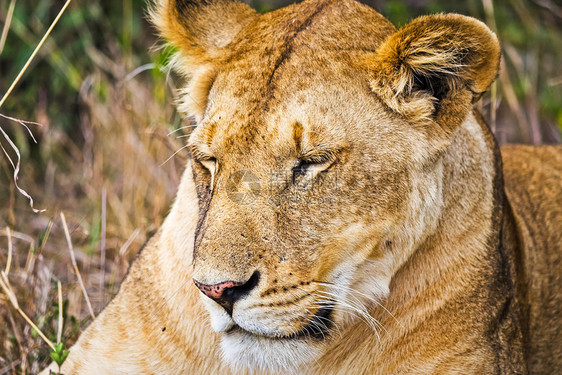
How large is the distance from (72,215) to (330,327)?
106 inches

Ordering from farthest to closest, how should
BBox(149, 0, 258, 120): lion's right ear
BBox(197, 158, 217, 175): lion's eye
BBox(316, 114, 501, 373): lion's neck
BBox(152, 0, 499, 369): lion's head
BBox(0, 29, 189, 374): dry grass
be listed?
BBox(0, 29, 189, 374): dry grass → BBox(149, 0, 258, 120): lion's right ear → BBox(316, 114, 501, 373): lion's neck → BBox(197, 158, 217, 175): lion's eye → BBox(152, 0, 499, 369): lion's head

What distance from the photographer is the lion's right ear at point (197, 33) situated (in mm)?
2521

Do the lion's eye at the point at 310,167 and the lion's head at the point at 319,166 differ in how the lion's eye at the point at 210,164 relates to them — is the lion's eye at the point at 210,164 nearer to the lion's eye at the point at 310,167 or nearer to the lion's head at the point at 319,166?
the lion's head at the point at 319,166

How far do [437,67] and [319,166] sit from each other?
453 mm

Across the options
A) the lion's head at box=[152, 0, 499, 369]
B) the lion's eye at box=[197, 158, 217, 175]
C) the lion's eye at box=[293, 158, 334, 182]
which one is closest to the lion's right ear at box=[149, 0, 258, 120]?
the lion's head at box=[152, 0, 499, 369]

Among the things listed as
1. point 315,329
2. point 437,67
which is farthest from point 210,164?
point 437,67

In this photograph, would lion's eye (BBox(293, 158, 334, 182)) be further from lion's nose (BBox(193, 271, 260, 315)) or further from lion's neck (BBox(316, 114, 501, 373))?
lion's neck (BBox(316, 114, 501, 373))

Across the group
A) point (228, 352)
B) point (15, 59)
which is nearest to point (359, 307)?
point (228, 352)

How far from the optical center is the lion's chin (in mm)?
2104

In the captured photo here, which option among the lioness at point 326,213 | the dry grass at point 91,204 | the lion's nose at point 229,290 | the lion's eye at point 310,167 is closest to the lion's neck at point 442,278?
the lioness at point 326,213

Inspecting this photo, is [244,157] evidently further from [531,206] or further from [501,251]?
[531,206]

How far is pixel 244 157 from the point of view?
2.13 meters

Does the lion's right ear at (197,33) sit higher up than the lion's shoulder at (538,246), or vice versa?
the lion's right ear at (197,33)

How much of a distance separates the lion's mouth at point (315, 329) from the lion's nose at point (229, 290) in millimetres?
109
